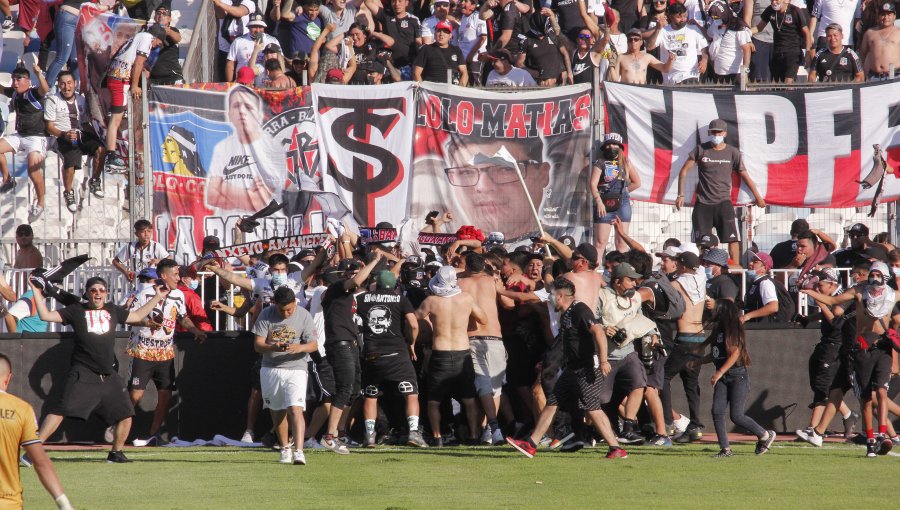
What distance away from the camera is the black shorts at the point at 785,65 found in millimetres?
19891

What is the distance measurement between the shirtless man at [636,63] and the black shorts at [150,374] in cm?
815

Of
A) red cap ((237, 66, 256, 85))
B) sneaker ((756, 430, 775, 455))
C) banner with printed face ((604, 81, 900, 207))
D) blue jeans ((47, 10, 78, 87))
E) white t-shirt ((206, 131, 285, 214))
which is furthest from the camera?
blue jeans ((47, 10, 78, 87))

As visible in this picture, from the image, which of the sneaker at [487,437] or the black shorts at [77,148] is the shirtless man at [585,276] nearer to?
the sneaker at [487,437]

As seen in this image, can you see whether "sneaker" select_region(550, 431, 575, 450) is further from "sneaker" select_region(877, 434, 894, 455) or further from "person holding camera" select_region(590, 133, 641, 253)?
"person holding camera" select_region(590, 133, 641, 253)

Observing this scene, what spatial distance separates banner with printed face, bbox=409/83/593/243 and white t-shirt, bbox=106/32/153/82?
387 centimetres

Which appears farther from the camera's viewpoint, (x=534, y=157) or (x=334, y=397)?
(x=534, y=157)

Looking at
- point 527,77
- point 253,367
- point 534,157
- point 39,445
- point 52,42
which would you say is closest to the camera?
point 39,445

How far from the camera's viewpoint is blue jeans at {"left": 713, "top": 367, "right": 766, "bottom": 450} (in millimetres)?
12625

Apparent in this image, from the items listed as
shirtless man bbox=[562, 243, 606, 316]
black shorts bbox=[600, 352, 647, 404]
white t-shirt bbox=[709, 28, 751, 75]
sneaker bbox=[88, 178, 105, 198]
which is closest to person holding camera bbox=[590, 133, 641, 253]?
white t-shirt bbox=[709, 28, 751, 75]

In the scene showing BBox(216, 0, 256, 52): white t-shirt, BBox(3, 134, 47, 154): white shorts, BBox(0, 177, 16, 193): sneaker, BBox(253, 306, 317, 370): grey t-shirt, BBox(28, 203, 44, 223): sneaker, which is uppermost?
BBox(216, 0, 256, 52): white t-shirt

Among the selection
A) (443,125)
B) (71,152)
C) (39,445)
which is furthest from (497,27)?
(39,445)

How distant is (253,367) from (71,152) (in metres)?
5.45

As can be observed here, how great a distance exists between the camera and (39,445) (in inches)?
282

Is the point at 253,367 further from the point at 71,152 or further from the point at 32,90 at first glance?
the point at 32,90
